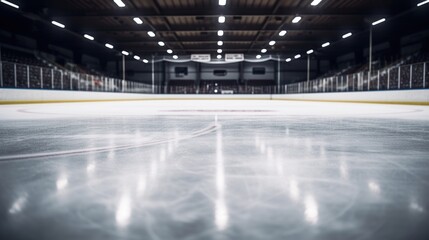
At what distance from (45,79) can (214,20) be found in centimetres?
996

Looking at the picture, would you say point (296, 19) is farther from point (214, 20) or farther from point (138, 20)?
point (138, 20)

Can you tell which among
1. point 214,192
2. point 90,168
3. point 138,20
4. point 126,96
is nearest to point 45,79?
point 138,20

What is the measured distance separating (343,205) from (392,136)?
2.48 m

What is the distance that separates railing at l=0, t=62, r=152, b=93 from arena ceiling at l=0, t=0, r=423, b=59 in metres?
2.94

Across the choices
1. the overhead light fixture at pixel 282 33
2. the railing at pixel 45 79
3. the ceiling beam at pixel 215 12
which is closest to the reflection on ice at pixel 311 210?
the railing at pixel 45 79

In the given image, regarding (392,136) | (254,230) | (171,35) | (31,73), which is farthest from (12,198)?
(171,35)

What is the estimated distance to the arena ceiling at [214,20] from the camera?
1517cm

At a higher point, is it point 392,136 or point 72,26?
point 72,26

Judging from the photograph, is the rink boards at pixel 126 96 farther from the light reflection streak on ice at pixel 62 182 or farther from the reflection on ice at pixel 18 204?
the reflection on ice at pixel 18 204

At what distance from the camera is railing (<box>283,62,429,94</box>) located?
12516 mm

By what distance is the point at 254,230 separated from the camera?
1043 mm

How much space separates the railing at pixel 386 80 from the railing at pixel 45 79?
633 inches

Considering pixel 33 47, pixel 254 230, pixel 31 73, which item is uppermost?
pixel 33 47

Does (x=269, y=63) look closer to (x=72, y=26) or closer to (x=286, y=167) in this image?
(x=72, y=26)
